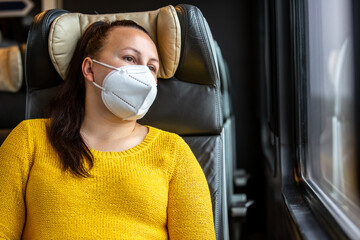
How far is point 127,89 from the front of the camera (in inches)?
46.7

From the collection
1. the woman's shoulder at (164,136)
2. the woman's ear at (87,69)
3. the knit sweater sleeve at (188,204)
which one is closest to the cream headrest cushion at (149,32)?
the woman's ear at (87,69)

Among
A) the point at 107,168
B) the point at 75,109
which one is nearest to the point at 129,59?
the point at 75,109

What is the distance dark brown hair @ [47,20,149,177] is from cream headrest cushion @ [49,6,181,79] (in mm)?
41

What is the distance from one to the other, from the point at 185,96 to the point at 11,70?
0.86 metres

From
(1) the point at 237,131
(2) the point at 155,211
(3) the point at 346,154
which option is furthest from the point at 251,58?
(2) the point at 155,211

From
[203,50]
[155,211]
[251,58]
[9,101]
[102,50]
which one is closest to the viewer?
[155,211]

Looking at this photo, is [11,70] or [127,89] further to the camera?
[11,70]

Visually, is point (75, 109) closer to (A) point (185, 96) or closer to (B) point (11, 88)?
(A) point (185, 96)

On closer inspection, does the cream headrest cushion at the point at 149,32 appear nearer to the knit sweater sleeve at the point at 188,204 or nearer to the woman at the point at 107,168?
the woman at the point at 107,168

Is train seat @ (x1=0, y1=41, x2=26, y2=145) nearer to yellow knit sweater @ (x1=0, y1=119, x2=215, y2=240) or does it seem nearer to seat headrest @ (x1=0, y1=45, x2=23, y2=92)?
seat headrest @ (x1=0, y1=45, x2=23, y2=92)

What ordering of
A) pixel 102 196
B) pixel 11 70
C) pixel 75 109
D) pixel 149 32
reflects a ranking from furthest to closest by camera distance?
pixel 11 70 → pixel 149 32 → pixel 75 109 → pixel 102 196

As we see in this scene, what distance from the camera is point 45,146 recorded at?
116 centimetres

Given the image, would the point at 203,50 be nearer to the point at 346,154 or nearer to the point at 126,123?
the point at 126,123

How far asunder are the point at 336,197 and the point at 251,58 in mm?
2183
